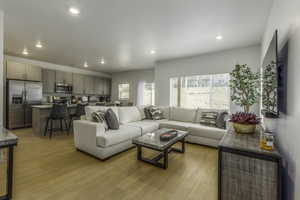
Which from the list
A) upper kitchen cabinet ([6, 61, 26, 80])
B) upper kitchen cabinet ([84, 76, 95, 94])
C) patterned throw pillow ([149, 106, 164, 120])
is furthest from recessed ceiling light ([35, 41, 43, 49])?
patterned throw pillow ([149, 106, 164, 120])

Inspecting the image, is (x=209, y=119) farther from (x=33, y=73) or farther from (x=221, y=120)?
(x=33, y=73)

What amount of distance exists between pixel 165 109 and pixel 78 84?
15.0ft

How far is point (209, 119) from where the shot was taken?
354 cm

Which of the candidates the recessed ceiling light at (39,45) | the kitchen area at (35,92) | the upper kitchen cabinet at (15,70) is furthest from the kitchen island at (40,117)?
the recessed ceiling light at (39,45)

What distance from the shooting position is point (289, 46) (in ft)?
3.89

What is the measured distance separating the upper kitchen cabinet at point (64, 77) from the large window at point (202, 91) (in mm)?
4574

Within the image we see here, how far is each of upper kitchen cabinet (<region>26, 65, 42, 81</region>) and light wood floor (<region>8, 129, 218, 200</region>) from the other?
126 inches

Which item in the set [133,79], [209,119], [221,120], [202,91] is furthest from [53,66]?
[221,120]

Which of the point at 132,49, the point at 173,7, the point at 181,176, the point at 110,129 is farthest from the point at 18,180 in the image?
the point at 132,49

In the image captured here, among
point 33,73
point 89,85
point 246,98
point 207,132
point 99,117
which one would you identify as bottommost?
point 207,132

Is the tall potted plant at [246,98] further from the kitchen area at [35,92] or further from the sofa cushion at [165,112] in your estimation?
the kitchen area at [35,92]

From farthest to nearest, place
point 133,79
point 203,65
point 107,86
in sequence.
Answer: point 107,86 < point 133,79 < point 203,65

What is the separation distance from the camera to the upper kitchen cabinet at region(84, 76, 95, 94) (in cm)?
697

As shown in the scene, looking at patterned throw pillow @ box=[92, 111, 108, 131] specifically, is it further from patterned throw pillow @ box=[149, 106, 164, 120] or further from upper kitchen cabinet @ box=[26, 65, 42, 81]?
upper kitchen cabinet @ box=[26, 65, 42, 81]
